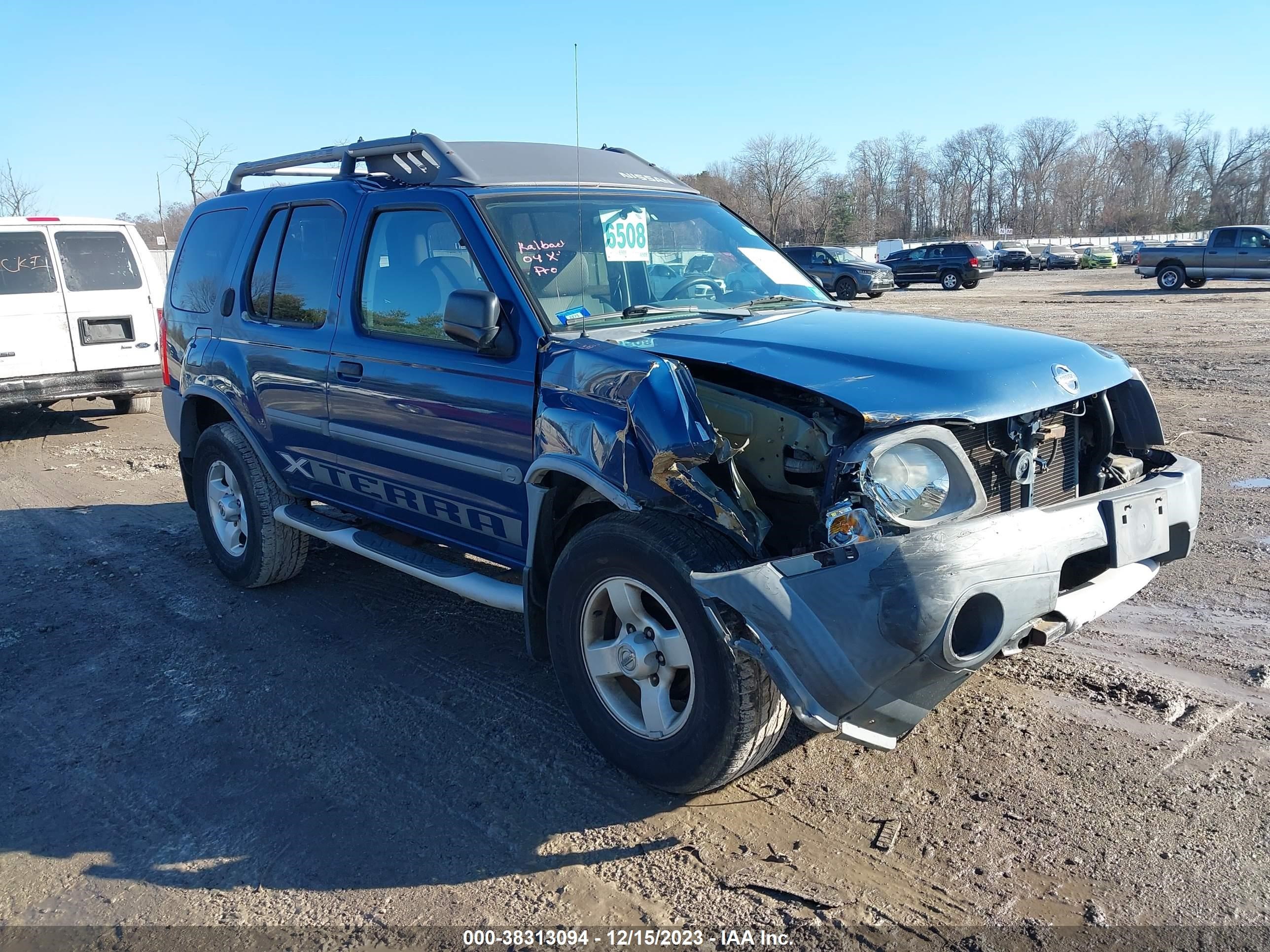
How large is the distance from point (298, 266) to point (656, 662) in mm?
2994

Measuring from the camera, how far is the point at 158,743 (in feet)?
12.8

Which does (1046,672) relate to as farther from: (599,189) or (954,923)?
(599,189)

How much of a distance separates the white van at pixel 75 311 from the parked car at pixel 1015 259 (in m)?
45.1

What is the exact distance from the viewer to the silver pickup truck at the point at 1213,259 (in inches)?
977

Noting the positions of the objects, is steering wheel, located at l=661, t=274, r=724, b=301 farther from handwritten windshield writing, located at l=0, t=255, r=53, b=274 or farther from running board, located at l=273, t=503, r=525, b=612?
handwritten windshield writing, located at l=0, t=255, r=53, b=274

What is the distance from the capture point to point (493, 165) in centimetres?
426

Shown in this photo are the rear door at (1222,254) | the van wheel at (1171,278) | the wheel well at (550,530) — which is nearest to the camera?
the wheel well at (550,530)

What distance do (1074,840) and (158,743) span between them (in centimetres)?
340

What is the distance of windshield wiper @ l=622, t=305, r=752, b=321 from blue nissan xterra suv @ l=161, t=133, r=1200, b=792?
0.03 metres

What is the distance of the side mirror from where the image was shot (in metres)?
3.55

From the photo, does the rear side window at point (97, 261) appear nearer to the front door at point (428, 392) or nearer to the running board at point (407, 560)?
the running board at point (407, 560)

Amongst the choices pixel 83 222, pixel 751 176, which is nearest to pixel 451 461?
pixel 83 222

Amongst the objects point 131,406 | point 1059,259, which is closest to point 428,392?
point 131,406

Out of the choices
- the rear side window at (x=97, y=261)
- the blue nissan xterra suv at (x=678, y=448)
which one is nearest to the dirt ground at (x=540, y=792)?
the blue nissan xterra suv at (x=678, y=448)
